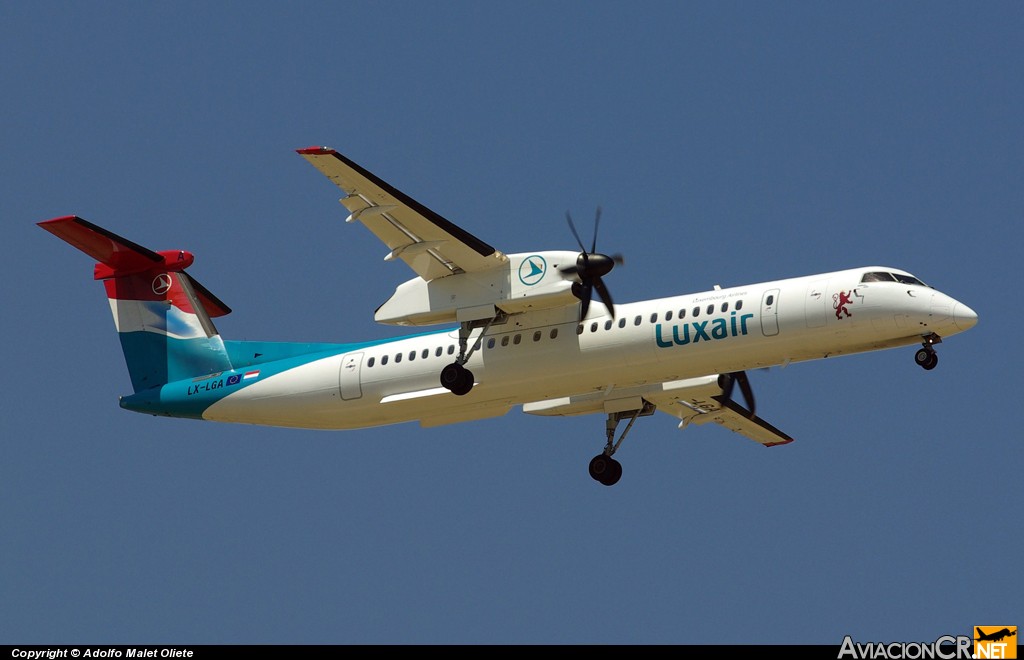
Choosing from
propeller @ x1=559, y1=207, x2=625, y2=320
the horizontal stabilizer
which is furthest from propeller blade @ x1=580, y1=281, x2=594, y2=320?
the horizontal stabilizer

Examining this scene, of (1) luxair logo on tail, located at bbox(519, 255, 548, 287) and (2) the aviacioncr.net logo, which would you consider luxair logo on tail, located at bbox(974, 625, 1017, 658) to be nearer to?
(2) the aviacioncr.net logo

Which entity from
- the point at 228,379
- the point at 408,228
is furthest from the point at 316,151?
the point at 228,379

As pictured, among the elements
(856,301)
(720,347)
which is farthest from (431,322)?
(856,301)

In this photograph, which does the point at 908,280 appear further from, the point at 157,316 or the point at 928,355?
the point at 157,316

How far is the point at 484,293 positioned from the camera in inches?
971

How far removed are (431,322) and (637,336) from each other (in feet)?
11.0

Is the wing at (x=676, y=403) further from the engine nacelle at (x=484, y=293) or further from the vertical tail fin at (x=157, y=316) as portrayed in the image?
the vertical tail fin at (x=157, y=316)

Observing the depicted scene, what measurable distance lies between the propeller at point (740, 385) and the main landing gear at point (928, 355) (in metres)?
3.68

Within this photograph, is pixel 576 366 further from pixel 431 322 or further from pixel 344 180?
pixel 344 180

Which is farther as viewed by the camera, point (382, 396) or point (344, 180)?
point (382, 396)

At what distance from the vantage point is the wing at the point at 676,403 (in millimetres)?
26219

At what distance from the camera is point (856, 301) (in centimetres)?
2314

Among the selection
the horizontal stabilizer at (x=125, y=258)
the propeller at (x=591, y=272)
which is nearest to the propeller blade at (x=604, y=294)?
the propeller at (x=591, y=272)

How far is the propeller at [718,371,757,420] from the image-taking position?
26.4 metres
